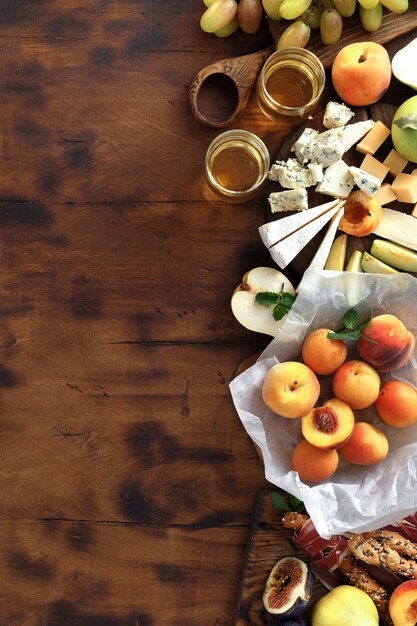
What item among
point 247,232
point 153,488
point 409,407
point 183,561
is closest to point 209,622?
point 183,561

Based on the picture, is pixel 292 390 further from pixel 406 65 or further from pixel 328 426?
pixel 406 65

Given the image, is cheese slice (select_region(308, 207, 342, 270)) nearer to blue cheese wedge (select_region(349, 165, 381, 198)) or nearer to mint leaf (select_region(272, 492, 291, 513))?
blue cheese wedge (select_region(349, 165, 381, 198))

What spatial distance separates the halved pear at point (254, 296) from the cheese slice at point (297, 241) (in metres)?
0.04

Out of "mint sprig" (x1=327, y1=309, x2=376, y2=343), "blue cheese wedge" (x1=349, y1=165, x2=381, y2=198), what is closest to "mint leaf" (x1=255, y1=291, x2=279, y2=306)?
"mint sprig" (x1=327, y1=309, x2=376, y2=343)

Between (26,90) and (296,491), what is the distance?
82 cm

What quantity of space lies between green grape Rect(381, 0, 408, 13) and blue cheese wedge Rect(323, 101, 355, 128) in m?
0.17

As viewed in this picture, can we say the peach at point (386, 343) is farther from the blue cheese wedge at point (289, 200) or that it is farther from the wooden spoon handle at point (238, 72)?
the wooden spoon handle at point (238, 72)

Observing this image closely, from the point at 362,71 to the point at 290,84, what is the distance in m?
0.13

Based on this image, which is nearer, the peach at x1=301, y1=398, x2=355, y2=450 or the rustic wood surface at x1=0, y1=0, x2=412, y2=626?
the peach at x1=301, y1=398, x2=355, y2=450

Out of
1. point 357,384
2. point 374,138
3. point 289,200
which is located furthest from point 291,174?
point 357,384

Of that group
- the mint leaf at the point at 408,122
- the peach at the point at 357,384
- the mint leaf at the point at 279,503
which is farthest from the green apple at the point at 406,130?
the mint leaf at the point at 279,503

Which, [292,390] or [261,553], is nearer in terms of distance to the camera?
[292,390]

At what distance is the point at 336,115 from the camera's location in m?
1.22

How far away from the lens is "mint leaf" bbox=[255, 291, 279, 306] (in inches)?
47.1
